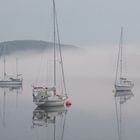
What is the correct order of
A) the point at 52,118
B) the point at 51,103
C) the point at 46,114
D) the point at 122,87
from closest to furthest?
the point at 52,118
the point at 46,114
the point at 51,103
the point at 122,87

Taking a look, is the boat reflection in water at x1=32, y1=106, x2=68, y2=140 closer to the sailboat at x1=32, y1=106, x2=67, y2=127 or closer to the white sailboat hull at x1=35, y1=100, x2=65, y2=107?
the sailboat at x1=32, y1=106, x2=67, y2=127

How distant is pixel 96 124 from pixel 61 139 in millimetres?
6585

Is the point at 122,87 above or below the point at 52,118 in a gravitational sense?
above

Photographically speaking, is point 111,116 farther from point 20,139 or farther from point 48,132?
point 20,139

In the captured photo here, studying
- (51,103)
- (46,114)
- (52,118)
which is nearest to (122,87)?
(51,103)

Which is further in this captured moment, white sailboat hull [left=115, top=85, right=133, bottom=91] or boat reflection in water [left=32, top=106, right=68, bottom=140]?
white sailboat hull [left=115, top=85, right=133, bottom=91]

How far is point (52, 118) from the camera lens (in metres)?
36.0

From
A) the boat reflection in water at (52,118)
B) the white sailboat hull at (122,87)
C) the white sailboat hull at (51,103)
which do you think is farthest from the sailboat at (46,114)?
the white sailboat hull at (122,87)

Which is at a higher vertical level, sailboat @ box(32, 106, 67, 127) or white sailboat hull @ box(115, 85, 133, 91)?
white sailboat hull @ box(115, 85, 133, 91)

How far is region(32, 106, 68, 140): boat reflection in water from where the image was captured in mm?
30414

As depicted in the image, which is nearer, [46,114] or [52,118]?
[52,118]

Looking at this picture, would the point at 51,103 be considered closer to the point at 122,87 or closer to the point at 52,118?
the point at 52,118

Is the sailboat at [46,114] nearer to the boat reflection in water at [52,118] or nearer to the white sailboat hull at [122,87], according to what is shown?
the boat reflection in water at [52,118]

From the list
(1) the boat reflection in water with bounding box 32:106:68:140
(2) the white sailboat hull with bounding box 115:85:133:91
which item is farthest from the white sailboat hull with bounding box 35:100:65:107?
(2) the white sailboat hull with bounding box 115:85:133:91
